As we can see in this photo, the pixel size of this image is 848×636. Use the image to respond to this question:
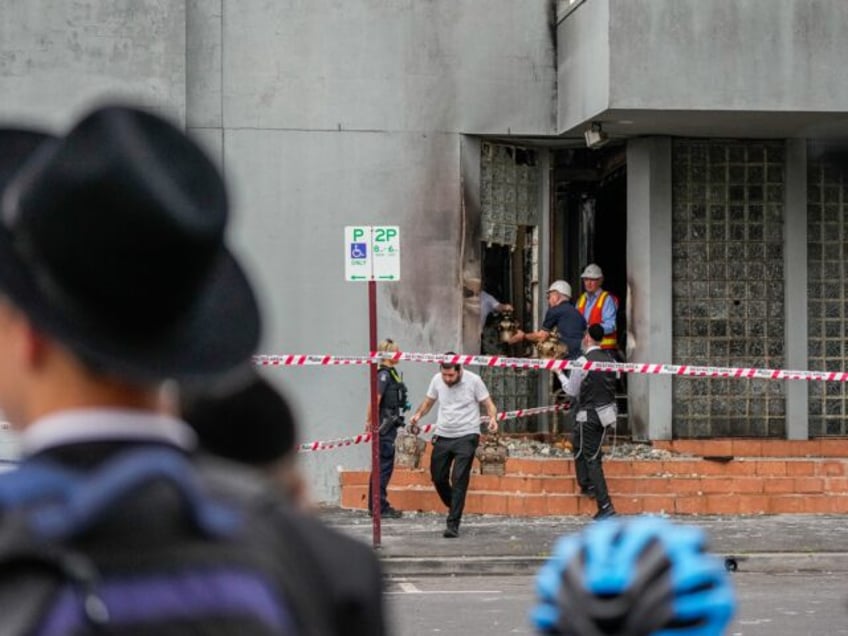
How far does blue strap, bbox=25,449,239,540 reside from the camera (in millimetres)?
1734

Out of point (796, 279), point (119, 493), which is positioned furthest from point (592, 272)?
point (119, 493)

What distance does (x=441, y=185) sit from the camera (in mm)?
19031

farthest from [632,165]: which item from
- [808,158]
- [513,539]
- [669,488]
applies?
[513,539]

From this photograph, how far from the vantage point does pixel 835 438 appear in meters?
19.2

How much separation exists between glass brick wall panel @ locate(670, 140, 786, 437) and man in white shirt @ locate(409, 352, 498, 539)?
3453 millimetres

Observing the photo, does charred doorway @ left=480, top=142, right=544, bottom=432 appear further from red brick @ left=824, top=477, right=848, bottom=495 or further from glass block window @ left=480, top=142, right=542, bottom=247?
red brick @ left=824, top=477, right=848, bottom=495

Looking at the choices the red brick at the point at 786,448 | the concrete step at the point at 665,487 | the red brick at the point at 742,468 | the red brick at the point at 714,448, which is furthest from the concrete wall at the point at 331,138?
the red brick at the point at 786,448

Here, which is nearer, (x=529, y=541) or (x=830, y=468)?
(x=529, y=541)

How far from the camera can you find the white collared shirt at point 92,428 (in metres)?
1.85

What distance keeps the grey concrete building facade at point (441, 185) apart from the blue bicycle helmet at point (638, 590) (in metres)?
16.4

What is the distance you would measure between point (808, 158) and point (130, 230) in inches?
707

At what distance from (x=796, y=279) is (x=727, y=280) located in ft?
2.42

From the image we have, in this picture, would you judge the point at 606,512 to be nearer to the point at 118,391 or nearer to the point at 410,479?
the point at 410,479

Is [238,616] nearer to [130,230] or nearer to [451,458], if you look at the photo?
[130,230]
